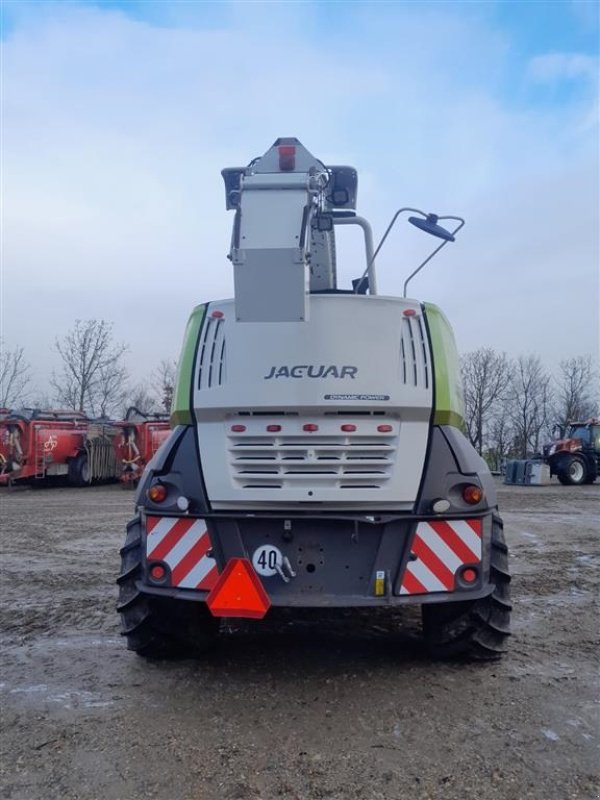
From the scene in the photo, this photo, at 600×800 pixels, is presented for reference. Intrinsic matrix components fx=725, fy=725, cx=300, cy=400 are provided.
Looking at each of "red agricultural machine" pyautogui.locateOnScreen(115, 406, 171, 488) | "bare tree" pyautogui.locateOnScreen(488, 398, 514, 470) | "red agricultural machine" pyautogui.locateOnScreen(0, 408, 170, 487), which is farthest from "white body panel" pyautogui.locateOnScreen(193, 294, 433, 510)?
"bare tree" pyautogui.locateOnScreen(488, 398, 514, 470)

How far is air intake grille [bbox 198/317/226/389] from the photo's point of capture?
4734mm

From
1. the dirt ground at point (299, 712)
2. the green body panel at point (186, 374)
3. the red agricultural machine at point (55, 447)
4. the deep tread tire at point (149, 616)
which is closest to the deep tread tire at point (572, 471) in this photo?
the red agricultural machine at point (55, 447)

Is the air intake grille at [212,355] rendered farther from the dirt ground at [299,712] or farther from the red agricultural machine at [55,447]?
the red agricultural machine at [55,447]

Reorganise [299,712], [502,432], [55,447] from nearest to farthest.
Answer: [299,712] → [55,447] → [502,432]

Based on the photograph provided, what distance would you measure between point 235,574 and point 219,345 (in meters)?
Answer: 1.51

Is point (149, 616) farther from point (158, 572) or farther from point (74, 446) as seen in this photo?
point (74, 446)

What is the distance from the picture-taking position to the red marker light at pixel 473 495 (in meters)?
4.49

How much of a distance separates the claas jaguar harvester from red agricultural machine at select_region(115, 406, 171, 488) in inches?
659

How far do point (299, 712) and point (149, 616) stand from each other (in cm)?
124

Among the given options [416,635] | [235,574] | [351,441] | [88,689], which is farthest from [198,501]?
[416,635]

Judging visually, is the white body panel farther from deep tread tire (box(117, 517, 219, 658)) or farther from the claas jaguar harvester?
deep tread tire (box(117, 517, 219, 658))

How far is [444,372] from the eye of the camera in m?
4.70

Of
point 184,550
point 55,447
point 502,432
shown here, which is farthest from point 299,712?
point 502,432

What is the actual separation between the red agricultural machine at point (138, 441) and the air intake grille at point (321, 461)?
16.9 m
